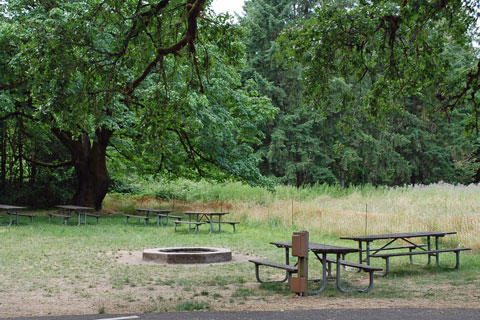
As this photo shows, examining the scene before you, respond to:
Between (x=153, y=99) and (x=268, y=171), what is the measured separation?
30.4m

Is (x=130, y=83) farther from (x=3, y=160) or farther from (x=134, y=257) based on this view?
(x=3, y=160)

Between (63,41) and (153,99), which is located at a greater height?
(63,41)

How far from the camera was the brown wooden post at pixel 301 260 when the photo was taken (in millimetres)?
7504

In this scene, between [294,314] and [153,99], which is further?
[153,99]

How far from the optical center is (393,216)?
52.1ft

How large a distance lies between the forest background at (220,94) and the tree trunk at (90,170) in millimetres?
63

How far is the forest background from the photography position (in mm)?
9750

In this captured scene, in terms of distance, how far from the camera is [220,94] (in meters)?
21.8

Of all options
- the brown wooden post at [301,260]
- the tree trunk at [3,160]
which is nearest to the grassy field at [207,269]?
the brown wooden post at [301,260]

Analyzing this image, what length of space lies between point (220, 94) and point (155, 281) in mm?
13697

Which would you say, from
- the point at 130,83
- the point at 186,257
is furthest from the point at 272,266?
the point at 130,83

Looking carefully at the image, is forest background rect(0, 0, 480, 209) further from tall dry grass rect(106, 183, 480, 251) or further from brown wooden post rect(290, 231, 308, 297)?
brown wooden post rect(290, 231, 308, 297)

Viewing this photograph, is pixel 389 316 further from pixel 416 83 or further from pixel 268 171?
pixel 268 171

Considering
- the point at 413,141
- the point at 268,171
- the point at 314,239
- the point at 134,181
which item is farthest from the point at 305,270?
the point at 413,141
